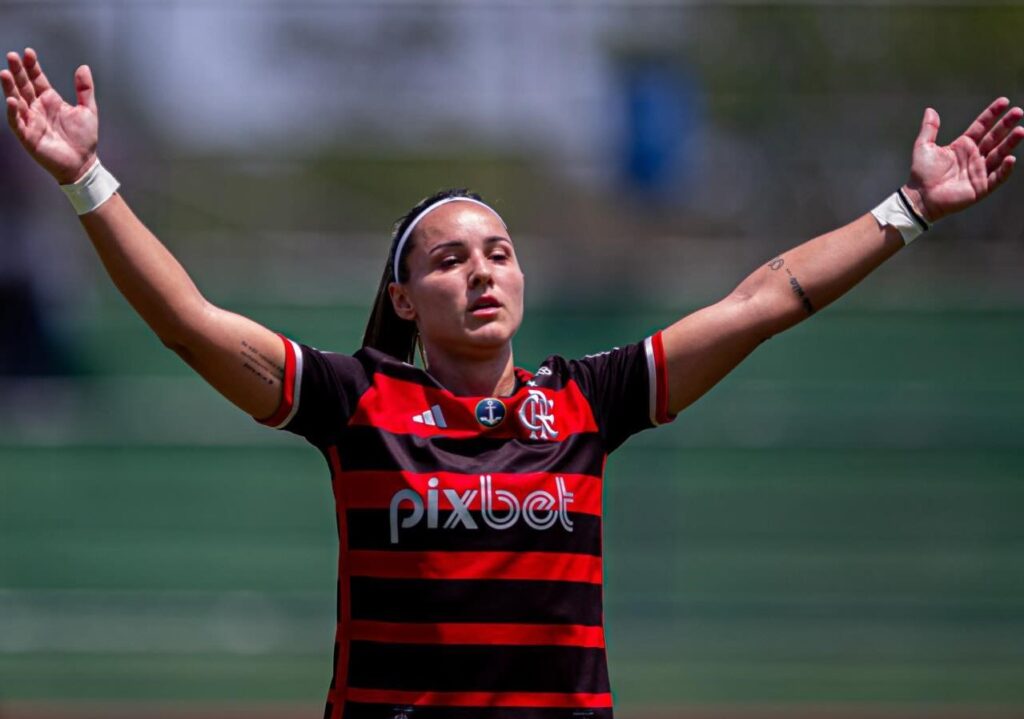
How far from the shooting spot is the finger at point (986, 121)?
3.62 m

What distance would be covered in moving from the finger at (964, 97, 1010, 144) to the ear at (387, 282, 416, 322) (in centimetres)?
135

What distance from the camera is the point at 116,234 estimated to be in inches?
122

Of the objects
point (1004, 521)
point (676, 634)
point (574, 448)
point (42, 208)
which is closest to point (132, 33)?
point (42, 208)

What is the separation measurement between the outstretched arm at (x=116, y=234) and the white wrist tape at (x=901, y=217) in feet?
4.89

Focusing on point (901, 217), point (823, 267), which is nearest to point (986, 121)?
point (901, 217)

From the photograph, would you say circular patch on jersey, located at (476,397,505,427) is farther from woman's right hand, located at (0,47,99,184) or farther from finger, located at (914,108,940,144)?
finger, located at (914,108,940,144)

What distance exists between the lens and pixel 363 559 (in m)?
3.32

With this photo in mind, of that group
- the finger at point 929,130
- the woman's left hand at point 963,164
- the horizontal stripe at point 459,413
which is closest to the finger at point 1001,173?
the woman's left hand at point 963,164

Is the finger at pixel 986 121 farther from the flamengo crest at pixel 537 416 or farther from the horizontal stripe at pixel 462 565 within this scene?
the horizontal stripe at pixel 462 565

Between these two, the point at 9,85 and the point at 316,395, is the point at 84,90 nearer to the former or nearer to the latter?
the point at 9,85

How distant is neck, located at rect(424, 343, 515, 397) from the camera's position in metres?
3.56

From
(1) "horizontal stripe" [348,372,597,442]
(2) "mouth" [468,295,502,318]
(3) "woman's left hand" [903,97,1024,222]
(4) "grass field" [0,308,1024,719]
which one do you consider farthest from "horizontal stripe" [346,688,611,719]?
(4) "grass field" [0,308,1024,719]

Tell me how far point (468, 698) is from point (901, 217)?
1466mm

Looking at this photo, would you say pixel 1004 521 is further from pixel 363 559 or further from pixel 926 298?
pixel 363 559
